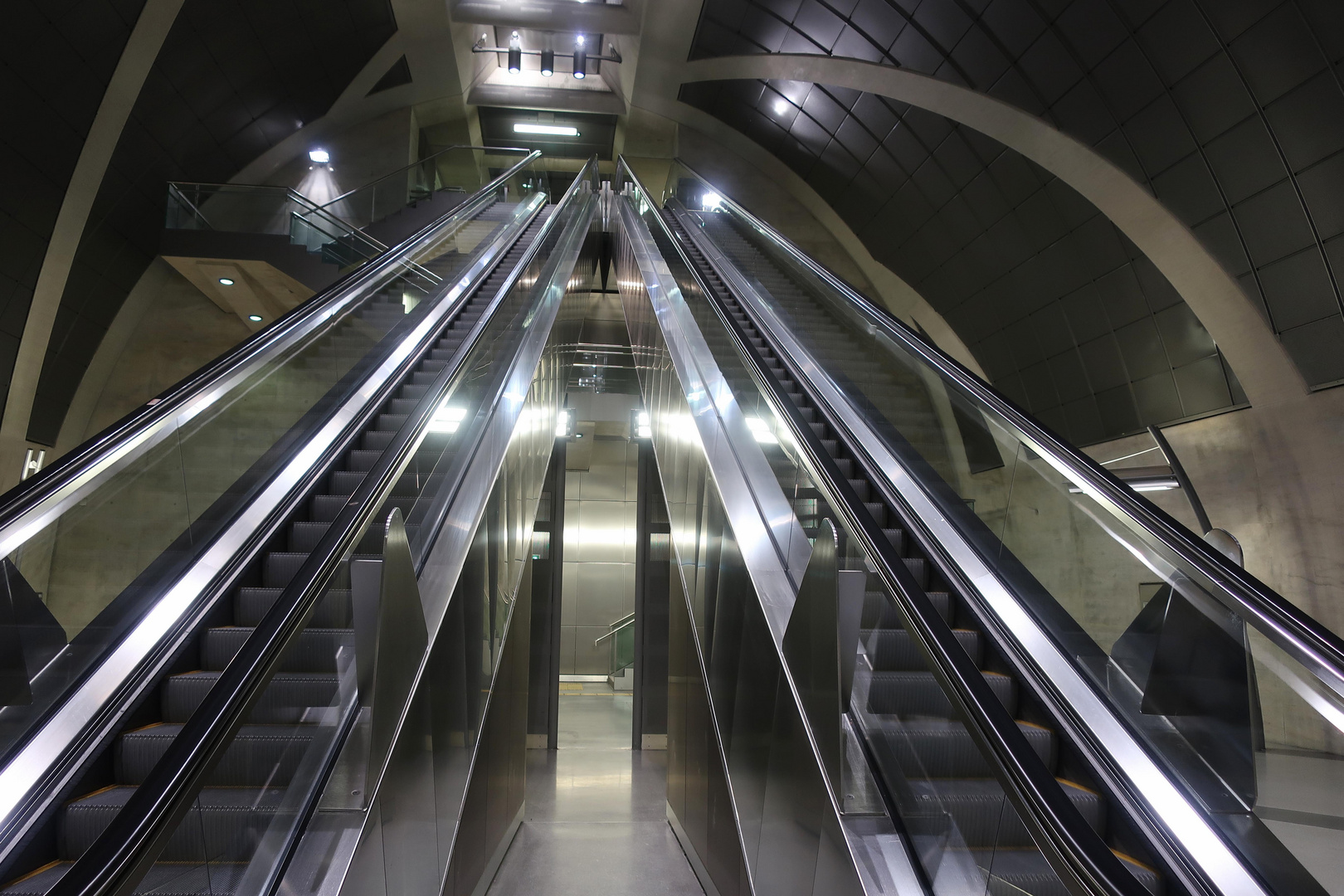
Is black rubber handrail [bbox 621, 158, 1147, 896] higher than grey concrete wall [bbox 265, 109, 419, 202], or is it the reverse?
grey concrete wall [bbox 265, 109, 419, 202]

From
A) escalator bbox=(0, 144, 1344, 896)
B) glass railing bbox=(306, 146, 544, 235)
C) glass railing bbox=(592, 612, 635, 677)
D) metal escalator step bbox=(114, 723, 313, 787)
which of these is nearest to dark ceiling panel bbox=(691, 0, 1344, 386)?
escalator bbox=(0, 144, 1344, 896)

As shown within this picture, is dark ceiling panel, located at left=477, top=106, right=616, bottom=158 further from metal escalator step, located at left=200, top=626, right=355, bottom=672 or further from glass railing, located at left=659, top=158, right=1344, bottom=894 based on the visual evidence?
metal escalator step, located at left=200, top=626, right=355, bottom=672

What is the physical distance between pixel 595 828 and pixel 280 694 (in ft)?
23.6

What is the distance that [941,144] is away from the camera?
14.6 meters

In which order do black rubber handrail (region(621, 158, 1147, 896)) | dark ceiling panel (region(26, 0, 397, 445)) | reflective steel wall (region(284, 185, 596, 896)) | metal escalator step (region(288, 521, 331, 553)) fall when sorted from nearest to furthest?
black rubber handrail (region(621, 158, 1147, 896)), reflective steel wall (region(284, 185, 596, 896)), metal escalator step (region(288, 521, 331, 553)), dark ceiling panel (region(26, 0, 397, 445))

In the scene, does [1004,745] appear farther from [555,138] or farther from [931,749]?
[555,138]

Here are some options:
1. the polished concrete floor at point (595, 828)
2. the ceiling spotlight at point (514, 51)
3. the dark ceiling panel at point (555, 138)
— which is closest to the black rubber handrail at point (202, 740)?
the polished concrete floor at point (595, 828)

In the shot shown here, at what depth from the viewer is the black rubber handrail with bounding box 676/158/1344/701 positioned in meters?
2.23

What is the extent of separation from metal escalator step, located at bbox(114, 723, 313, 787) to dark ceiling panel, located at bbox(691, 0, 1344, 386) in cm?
973

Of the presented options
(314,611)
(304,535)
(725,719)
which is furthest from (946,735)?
(304,535)

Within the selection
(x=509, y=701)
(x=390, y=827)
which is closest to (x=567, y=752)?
(x=509, y=701)

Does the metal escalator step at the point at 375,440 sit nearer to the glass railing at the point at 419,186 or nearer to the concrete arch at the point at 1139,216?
→ the glass railing at the point at 419,186

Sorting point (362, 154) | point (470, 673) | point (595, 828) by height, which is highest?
point (362, 154)

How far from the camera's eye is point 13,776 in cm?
230
